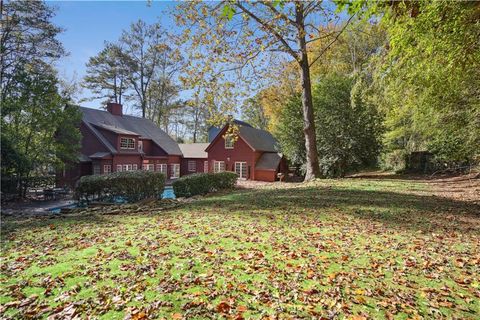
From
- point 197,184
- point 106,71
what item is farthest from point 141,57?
point 197,184

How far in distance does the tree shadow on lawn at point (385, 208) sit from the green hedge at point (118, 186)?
7.36 meters

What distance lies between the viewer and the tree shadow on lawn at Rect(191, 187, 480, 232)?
20.2 ft

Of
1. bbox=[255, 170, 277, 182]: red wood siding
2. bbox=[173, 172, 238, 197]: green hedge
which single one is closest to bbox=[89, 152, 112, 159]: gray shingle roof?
bbox=[173, 172, 238, 197]: green hedge

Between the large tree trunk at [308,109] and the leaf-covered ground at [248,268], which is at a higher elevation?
the large tree trunk at [308,109]

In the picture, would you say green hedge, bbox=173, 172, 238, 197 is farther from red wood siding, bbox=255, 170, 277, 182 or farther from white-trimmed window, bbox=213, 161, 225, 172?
white-trimmed window, bbox=213, 161, 225, 172

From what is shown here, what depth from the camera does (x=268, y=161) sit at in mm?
28469

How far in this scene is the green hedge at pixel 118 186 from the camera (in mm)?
13938

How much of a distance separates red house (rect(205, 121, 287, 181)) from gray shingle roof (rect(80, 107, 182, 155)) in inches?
215

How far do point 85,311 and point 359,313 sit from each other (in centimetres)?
271

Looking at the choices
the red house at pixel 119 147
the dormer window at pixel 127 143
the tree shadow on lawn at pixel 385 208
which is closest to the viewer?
the tree shadow on lawn at pixel 385 208

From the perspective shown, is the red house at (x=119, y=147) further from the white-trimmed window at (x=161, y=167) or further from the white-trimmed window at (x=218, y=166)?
the white-trimmed window at (x=218, y=166)

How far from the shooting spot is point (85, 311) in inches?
114

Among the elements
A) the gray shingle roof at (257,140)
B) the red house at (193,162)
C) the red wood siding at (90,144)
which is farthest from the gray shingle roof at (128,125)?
the gray shingle roof at (257,140)

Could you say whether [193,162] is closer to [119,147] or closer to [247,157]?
[247,157]
